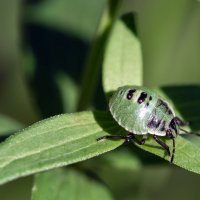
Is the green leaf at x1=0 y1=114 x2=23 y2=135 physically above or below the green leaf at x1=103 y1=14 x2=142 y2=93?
below

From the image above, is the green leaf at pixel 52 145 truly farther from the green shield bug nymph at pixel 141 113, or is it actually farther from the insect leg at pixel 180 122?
the insect leg at pixel 180 122

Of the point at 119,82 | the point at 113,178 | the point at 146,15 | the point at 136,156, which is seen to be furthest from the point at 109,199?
the point at 146,15

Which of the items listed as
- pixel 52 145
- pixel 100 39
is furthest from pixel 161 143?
pixel 100 39

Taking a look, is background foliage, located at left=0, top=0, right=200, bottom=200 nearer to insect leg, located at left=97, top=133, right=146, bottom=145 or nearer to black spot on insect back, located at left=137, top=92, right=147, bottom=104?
insect leg, located at left=97, top=133, right=146, bottom=145

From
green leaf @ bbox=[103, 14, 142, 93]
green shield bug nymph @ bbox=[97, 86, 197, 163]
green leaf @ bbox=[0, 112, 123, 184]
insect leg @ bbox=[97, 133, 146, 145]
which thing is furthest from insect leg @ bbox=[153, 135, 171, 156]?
green leaf @ bbox=[103, 14, 142, 93]

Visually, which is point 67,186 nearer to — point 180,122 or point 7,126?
point 7,126

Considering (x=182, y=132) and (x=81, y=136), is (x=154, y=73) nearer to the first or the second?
(x=182, y=132)

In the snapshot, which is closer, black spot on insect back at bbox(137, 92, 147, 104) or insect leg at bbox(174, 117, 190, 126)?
black spot on insect back at bbox(137, 92, 147, 104)
